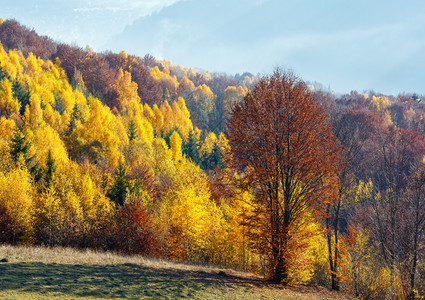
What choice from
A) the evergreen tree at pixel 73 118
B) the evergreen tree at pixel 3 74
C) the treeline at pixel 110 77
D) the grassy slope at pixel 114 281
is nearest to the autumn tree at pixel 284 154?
the grassy slope at pixel 114 281

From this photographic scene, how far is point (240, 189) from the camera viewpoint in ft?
62.5

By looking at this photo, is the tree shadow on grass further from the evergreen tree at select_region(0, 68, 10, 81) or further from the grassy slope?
the evergreen tree at select_region(0, 68, 10, 81)

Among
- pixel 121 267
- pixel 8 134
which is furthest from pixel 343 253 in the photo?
pixel 8 134

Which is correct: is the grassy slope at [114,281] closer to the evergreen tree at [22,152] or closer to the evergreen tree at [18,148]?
the evergreen tree at [22,152]

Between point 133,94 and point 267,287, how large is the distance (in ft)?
344

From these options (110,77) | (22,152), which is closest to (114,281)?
(22,152)

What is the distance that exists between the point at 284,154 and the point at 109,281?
11.0 meters

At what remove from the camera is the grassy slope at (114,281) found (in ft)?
37.8

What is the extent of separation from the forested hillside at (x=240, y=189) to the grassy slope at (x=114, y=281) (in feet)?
8.45

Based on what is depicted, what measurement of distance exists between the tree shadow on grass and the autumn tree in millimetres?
3425

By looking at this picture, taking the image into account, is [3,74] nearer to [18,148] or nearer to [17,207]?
[18,148]

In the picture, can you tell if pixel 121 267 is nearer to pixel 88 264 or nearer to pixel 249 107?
pixel 88 264

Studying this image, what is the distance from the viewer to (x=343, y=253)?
23.7 m

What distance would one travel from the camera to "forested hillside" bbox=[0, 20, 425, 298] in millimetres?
17562
